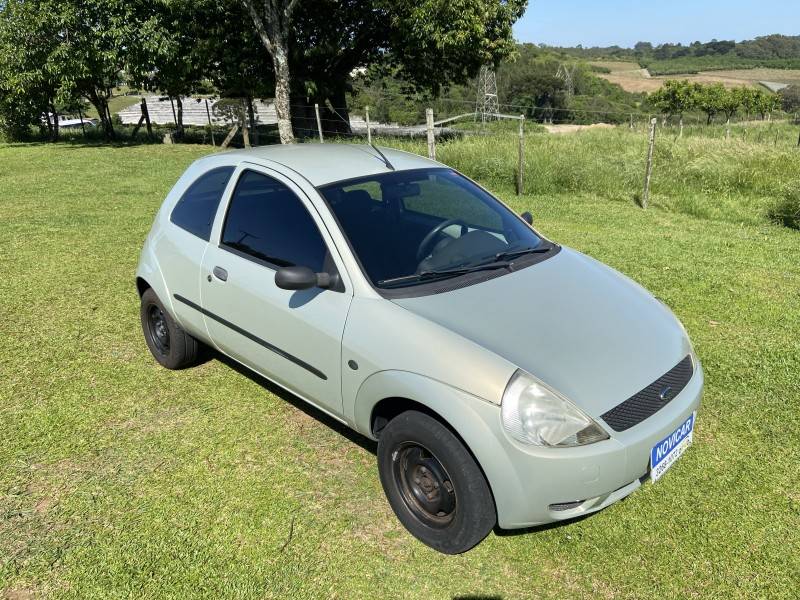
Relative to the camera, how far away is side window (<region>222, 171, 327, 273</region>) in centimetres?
309

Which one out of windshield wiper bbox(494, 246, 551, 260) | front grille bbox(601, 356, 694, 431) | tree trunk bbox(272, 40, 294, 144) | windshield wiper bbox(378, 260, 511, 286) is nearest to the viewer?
front grille bbox(601, 356, 694, 431)

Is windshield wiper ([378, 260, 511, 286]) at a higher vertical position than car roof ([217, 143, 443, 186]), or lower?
lower

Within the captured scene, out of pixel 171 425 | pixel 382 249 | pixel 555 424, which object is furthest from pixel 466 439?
pixel 171 425

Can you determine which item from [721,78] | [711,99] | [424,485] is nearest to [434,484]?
[424,485]

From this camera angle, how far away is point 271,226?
3.31 metres

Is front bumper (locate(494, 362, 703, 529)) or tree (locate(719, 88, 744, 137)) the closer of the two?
front bumper (locate(494, 362, 703, 529))

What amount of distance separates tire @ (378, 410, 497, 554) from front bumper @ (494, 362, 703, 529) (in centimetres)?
9

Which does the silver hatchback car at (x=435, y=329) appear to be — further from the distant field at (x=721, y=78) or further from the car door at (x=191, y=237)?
the distant field at (x=721, y=78)

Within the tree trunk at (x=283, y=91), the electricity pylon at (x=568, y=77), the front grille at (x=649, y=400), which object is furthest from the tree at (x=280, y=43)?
the electricity pylon at (x=568, y=77)

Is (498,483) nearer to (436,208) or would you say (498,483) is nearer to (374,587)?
(374,587)

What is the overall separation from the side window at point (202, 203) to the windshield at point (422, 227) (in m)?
0.91

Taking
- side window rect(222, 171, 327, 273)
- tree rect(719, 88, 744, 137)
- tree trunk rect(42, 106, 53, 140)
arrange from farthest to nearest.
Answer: tree rect(719, 88, 744, 137)
tree trunk rect(42, 106, 53, 140)
side window rect(222, 171, 327, 273)

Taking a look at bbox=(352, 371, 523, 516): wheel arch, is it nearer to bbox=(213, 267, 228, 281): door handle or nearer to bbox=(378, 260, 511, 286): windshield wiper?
bbox=(378, 260, 511, 286): windshield wiper

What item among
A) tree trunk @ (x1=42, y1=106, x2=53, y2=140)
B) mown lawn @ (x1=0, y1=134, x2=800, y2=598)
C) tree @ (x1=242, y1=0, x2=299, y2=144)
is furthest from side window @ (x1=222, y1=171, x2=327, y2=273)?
tree trunk @ (x1=42, y1=106, x2=53, y2=140)
